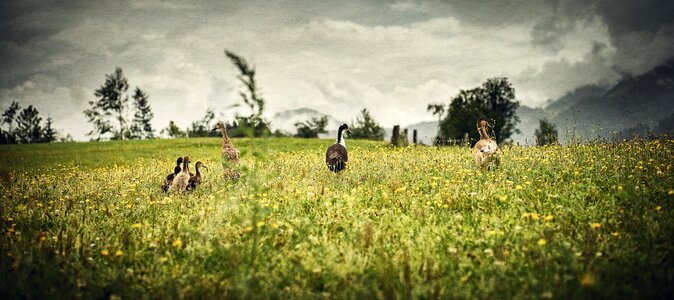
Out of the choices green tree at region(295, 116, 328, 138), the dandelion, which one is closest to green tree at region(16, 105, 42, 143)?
green tree at region(295, 116, 328, 138)

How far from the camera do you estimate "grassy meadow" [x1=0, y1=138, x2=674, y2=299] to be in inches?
142

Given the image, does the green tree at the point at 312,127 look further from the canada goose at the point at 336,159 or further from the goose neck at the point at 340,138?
the canada goose at the point at 336,159

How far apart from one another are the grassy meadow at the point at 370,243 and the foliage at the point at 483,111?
197ft

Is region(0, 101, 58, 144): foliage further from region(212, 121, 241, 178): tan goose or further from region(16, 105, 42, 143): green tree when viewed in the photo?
region(212, 121, 241, 178): tan goose

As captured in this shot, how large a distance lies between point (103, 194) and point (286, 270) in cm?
727

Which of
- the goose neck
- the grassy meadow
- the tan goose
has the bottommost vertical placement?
the grassy meadow

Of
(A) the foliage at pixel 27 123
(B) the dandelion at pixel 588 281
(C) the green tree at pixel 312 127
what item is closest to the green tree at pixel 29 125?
(A) the foliage at pixel 27 123

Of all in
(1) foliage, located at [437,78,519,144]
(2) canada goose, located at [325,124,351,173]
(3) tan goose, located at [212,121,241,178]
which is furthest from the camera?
(1) foliage, located at [437,78,519,144]

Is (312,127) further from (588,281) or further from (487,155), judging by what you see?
(588,281)

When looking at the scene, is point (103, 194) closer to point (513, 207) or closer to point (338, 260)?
point (338, 260)

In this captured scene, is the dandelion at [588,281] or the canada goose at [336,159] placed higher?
the canada goose at [336,159]

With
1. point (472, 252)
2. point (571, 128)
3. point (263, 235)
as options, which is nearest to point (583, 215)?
point (472, 252)

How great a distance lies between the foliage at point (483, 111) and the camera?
216 ft

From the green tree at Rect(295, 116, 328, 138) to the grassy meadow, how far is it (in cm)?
6773
